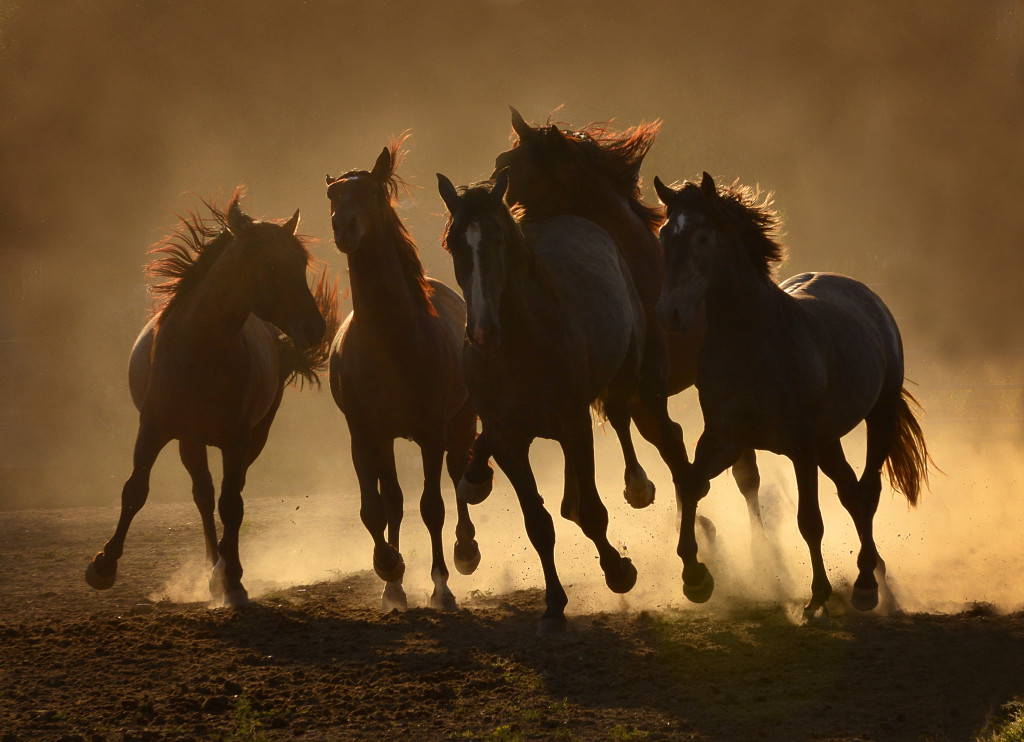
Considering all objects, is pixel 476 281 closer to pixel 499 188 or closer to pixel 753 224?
pixel 499 188

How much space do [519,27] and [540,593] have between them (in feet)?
116

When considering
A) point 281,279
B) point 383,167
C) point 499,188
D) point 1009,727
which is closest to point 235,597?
point 281,279

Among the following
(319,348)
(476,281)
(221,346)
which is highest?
(319,348)

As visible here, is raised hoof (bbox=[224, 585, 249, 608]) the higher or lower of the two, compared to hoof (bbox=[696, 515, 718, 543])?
lower

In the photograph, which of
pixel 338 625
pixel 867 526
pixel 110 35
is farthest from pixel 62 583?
pixel 110 35

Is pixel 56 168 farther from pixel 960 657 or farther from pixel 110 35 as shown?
pixel 960 657

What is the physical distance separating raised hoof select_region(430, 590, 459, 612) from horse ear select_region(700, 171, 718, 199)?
9.56 ft

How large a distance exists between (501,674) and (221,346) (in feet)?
10.5

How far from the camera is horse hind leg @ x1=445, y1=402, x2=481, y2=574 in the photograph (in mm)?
8156

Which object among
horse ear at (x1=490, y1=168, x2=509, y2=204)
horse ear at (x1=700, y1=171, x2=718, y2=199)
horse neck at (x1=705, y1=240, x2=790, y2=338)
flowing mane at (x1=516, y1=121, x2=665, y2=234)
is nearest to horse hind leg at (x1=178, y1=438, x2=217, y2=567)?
flowing mane at (x1=516, y1=121, x2=665, y2=234)

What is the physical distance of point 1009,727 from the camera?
409 cm

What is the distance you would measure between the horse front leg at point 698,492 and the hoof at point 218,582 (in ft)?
9.97

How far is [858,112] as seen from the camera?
38406 millimetres

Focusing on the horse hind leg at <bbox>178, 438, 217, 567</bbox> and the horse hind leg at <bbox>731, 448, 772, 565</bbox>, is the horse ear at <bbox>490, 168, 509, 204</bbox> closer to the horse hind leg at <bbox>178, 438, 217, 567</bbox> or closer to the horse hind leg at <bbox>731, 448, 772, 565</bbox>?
the horse hind leg at <bbox>731, 448, 772, 565</bbox>
